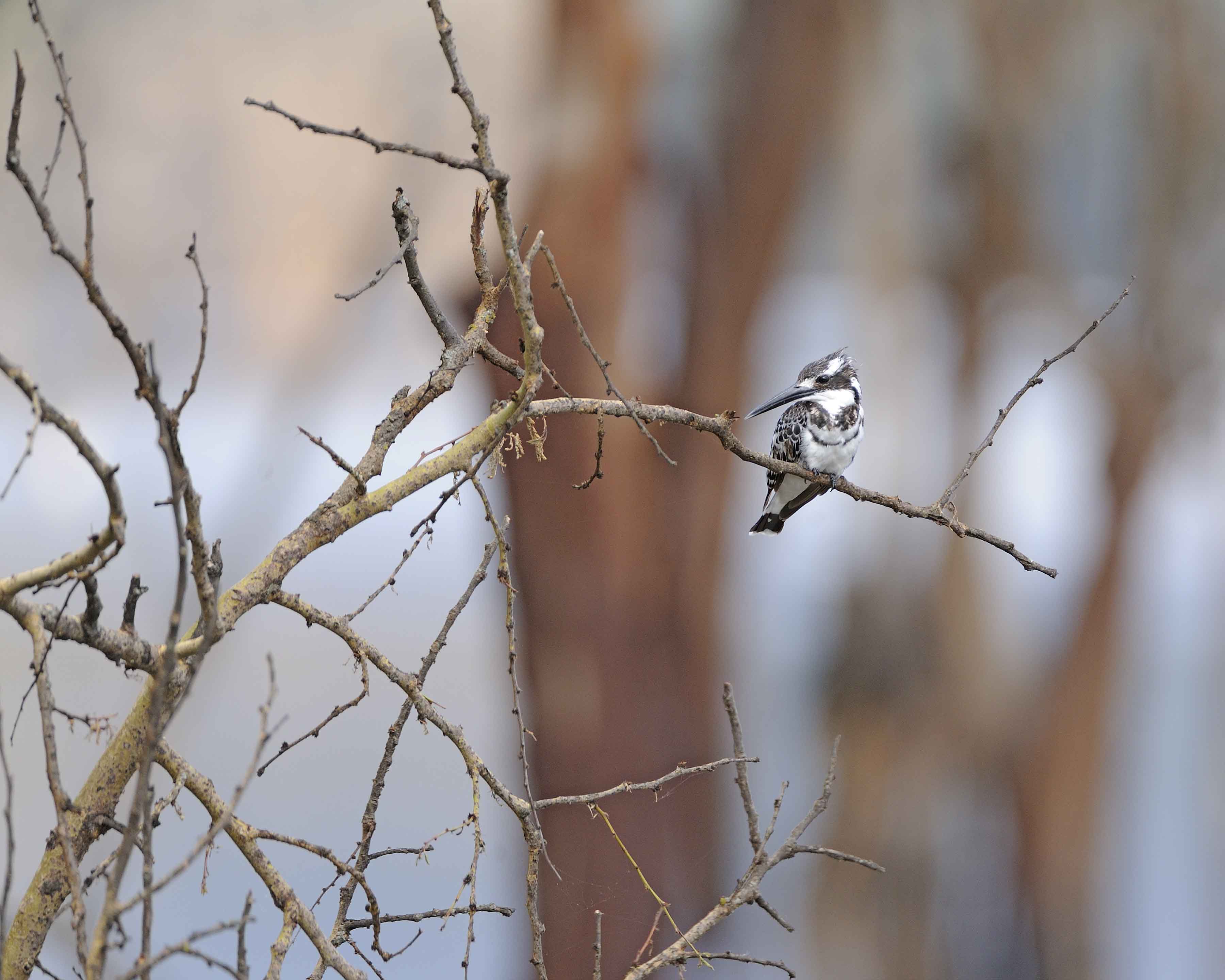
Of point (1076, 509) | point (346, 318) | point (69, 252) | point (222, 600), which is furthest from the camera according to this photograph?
point (1076, 509)

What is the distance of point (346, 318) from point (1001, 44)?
1449mm

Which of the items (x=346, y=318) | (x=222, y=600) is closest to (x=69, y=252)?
(x=222, y=600)


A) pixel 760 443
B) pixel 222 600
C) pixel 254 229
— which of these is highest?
pixel 254 229

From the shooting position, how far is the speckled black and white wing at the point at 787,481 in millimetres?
1207

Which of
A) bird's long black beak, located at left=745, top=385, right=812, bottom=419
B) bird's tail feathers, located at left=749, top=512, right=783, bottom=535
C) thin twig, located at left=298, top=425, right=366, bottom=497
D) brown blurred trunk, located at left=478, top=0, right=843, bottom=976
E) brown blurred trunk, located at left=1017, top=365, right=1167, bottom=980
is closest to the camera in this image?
thin twig, located at left=298, top=425, right=366, bottom=497

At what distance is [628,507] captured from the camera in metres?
1.96

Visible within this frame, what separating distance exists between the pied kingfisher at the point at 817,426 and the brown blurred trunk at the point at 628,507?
0.62 metres

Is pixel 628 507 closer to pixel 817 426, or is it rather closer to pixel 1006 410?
pixel 817 426

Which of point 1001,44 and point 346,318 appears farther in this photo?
point 1001,44

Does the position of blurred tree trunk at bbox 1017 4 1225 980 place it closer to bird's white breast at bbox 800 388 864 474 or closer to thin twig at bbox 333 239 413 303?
bird's white breast at bbox 800 388 864 474

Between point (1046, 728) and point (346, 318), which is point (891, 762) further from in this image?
point (346, 318)

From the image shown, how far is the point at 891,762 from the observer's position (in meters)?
2.09

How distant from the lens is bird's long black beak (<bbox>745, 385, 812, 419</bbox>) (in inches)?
40.8

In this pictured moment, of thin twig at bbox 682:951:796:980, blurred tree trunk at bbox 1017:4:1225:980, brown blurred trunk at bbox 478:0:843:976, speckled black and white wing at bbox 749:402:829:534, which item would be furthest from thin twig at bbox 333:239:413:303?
blurred tree trunk at bbox 1017:4:1225:980
